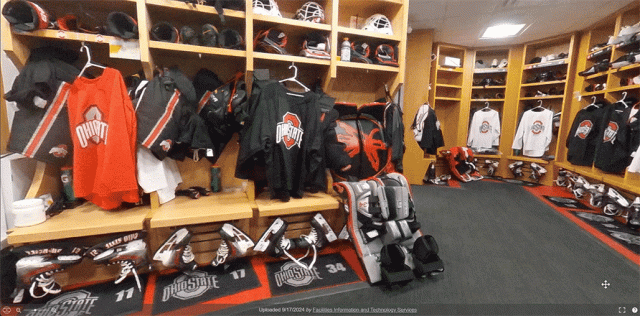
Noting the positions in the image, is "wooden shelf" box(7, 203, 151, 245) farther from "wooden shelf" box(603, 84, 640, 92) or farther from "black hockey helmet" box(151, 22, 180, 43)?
"wooden shelf" box(603, 84, 640, 92)

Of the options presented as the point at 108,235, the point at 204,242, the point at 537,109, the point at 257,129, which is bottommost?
the point at 204,242

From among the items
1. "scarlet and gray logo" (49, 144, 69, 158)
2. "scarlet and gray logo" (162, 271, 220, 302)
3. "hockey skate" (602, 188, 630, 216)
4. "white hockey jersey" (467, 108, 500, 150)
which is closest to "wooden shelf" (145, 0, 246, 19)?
"scarlet and gray logo" (49, 144, 69, 158)

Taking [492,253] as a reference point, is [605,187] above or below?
above

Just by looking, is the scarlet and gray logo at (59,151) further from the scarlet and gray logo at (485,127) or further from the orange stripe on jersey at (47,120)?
the scarlet and gray logo at (485,127)

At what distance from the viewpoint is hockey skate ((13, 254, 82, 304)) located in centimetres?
115

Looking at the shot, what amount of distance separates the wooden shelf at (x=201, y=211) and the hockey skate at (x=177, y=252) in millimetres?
123

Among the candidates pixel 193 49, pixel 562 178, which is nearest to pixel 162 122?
pixel 193 49

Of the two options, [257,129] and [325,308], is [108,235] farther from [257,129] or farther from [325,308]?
[325,308]

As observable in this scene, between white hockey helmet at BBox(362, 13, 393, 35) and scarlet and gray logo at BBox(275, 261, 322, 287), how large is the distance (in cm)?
175

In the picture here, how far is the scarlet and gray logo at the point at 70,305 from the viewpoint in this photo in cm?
119

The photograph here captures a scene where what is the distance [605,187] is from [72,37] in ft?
15.4

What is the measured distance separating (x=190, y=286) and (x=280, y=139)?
976 millimetres

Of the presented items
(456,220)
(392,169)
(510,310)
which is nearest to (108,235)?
(392,169)

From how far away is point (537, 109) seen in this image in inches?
167
